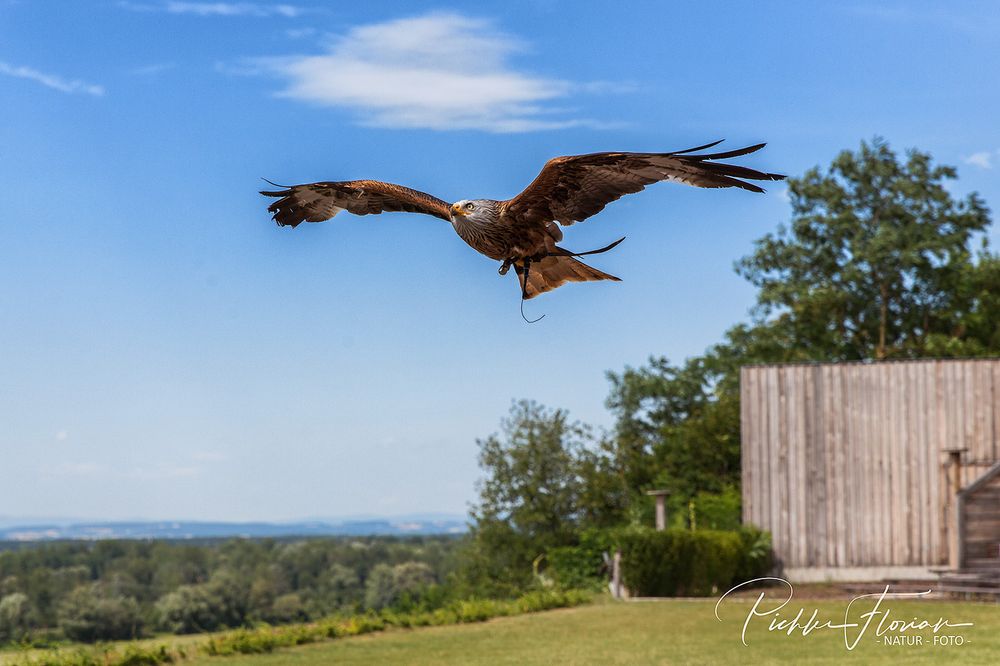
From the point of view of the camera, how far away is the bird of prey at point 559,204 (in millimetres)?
3834

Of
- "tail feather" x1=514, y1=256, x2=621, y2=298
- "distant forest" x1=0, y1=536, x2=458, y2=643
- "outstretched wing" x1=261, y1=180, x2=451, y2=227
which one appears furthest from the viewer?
"distant forest" x1=0, y1=536, x2=458, y2=643

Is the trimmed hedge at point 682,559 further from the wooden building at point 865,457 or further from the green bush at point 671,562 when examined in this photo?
the wooden building at point 865,457

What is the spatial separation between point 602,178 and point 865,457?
51.0ft

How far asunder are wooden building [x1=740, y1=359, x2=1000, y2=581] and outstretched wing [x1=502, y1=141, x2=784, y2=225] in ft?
49.6

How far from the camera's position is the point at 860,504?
60.4 ft

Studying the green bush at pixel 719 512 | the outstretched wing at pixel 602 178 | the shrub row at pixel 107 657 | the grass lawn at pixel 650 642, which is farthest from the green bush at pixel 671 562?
the outstretched wing at pixel 602 178

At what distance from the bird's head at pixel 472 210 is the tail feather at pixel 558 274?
0.46 metres

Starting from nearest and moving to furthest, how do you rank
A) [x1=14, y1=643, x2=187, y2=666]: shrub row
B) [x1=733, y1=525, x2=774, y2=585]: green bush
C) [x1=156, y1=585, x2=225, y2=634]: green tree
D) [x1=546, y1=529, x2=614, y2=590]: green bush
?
[x1=14, y1=643, x2=187, y2=666]: shrub row
[x1=733, y1=525, x2=774, y2=585]: green bush
[x1=546, y1=529, x2=614, y2=590]: green bush
[x1=156, y1=585, x2=225, y2=634]: green tree

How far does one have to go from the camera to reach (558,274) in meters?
4.30

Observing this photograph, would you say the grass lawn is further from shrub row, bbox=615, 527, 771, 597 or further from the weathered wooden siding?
the weathered wooden siding

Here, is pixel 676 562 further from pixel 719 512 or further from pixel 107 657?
pixel 107 657

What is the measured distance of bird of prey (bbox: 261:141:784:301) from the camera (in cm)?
383

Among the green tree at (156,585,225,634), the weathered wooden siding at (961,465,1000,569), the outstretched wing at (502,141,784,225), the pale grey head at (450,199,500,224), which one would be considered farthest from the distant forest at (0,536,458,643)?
the pale grey head at (450,199,500,224)

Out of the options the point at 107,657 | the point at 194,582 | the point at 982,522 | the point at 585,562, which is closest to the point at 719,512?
the point at 585,562
